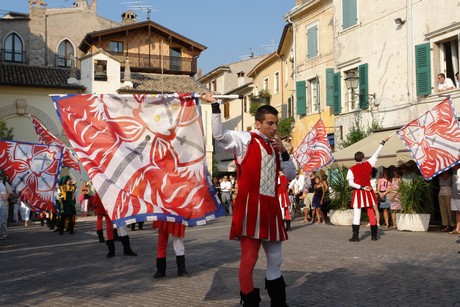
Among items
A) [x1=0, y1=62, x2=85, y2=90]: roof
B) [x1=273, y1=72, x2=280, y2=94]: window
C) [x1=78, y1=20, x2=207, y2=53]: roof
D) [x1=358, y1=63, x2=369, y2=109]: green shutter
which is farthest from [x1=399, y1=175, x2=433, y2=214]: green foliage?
[x1=78, y1=20, x2=207, y2=53]: roof

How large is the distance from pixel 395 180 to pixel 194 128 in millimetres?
11847

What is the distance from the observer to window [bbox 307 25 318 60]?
3045 cm

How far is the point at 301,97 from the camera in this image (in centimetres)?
3192

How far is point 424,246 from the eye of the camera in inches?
504

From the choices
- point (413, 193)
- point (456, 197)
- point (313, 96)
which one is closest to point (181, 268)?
point (456, 197)

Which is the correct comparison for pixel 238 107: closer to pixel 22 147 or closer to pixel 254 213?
pixel 22 147

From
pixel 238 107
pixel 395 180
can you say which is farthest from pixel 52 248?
pixel 238 107

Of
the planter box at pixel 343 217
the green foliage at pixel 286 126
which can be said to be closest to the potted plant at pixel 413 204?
the planter box at pixel 343 217

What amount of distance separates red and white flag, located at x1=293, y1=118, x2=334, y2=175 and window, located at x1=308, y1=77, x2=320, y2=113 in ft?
33.7

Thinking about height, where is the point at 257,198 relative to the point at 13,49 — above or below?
below

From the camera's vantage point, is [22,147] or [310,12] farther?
[310,12]

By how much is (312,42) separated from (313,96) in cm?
267

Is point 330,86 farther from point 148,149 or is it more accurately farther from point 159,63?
point 159,63

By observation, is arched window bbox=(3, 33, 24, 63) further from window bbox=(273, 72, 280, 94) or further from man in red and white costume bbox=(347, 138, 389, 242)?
man in red and white costume bbox=(347, 138, 389, 242)
